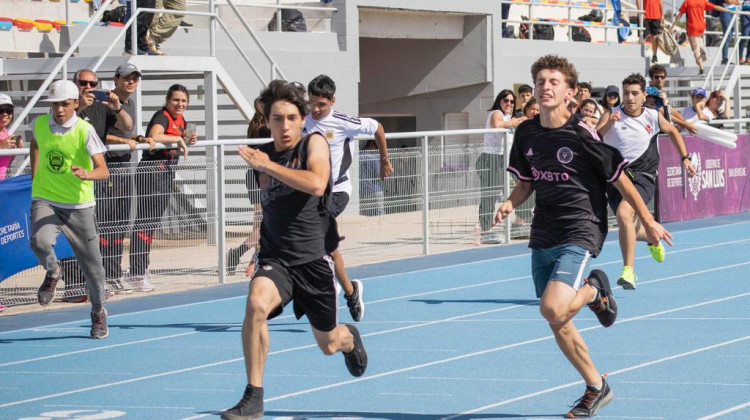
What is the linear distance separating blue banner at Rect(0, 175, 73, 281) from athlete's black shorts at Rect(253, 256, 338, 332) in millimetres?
5269

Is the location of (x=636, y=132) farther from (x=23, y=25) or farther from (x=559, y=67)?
(x=23, y=25)

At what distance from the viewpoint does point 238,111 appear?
21188 mm

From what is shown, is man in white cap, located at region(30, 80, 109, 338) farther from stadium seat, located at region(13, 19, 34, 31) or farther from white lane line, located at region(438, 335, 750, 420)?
stadium seat, located at region(13, 19, 34, 31)

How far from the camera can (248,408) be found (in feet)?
22.2

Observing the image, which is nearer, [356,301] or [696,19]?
[356,301]

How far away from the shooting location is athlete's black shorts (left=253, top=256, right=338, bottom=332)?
7160mm

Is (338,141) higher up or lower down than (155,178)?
higher up

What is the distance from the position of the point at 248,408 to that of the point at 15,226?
19.4ft

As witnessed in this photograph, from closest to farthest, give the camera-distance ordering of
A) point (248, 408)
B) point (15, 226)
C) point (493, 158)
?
point (248, 408) → point (15, 226) → point (493, 158)

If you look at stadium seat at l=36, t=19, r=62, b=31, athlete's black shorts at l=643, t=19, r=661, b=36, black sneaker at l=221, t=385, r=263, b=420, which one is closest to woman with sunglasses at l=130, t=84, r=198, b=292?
black sneaker at l=221, t=385, r=263, b=420

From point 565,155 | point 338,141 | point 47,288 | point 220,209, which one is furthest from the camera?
point 220,209

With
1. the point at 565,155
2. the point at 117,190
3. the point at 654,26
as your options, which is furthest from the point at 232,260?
the point at 654,26

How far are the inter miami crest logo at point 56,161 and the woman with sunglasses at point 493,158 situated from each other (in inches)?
313

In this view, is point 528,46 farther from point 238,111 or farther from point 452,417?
point 452,417
